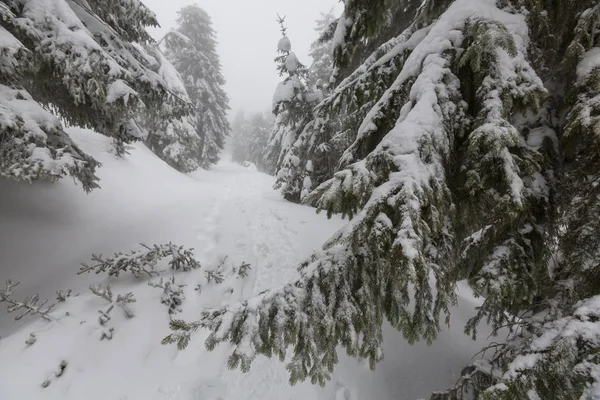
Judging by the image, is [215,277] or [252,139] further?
[252,139]

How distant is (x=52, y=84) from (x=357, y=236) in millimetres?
6251

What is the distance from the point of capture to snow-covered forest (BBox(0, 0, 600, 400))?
1.89 meters

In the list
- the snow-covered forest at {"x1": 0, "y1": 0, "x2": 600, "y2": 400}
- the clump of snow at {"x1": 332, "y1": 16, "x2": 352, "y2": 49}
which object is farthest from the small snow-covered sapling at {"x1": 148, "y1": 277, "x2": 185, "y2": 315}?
the clump of snow at {"x1": 332, "y1": 16, "x2": 352, "y2": 49}

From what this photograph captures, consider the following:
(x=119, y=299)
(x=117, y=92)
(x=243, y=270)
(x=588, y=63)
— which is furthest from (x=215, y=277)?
(x=588, y=63)

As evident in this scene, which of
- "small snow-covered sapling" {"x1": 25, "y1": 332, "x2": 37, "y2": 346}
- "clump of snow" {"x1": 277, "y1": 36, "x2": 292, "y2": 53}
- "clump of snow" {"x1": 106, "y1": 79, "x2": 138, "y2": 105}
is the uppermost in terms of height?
"clump of snow" {"x1": 277, "y1": 36, "x2": 292, "y2": 53}

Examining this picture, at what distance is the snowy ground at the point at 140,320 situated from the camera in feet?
12.3

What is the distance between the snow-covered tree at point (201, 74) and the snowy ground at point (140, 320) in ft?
55.3

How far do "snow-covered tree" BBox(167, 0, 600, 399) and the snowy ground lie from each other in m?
1.83

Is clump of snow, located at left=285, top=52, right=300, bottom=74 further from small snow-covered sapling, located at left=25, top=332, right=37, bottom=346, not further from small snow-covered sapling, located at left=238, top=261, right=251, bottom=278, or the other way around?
small snow-covered sapling, located at left=25, top=332, right=37, bottom=346

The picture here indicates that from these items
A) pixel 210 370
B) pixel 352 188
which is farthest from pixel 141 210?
pixel 352 188

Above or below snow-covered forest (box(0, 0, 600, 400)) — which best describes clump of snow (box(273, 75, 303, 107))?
above

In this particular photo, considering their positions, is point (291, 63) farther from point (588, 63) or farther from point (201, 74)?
point (201, 74)

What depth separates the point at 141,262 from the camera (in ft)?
16.9

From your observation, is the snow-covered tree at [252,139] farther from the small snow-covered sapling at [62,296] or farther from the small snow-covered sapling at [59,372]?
the small snow-covered sapling at [59,372]
